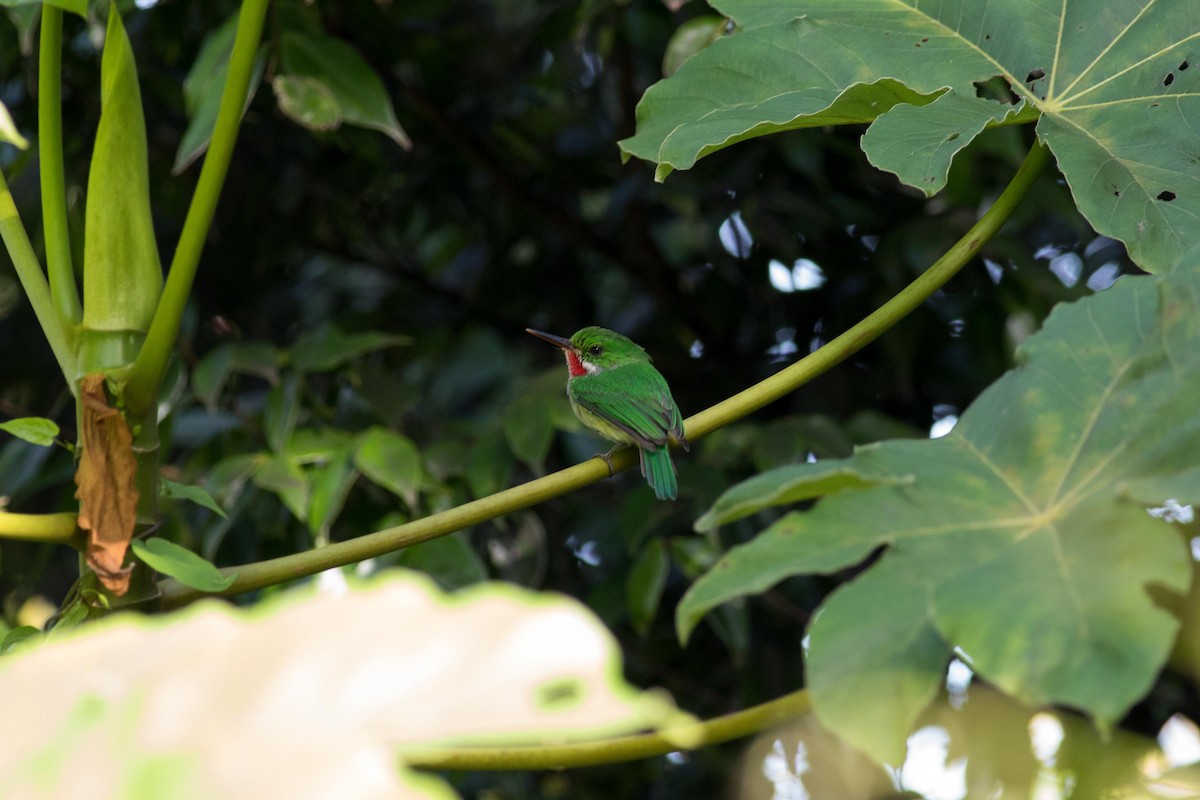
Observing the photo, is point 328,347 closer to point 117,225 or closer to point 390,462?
point 390,462

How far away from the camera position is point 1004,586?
3.18 feet

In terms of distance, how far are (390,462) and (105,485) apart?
82 centimetres

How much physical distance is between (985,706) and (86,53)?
106 inches

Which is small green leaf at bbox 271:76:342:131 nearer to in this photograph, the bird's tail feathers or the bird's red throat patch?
the bird's tail feathers

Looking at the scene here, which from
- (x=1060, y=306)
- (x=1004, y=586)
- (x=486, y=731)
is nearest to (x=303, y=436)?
(x=1060, y=306)

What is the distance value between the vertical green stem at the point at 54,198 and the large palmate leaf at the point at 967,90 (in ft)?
2.22

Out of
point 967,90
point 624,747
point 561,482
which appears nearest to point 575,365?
point 967,90

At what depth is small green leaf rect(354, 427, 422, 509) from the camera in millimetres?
2072

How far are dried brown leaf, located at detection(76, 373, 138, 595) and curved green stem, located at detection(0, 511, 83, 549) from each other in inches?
0.5

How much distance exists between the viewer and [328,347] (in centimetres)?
238

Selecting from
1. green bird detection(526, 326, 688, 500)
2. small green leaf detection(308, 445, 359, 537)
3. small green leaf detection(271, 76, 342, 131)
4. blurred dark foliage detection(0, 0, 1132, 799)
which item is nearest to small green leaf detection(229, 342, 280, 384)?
blurred dark foliage detection(0, 0, 1132, 799)

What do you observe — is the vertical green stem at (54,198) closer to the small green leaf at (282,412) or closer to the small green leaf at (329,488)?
the small green leaf at (329,488)

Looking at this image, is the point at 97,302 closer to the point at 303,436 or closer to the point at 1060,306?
the point at 303,436

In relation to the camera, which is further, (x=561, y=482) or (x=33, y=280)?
(x=33, y=280)
